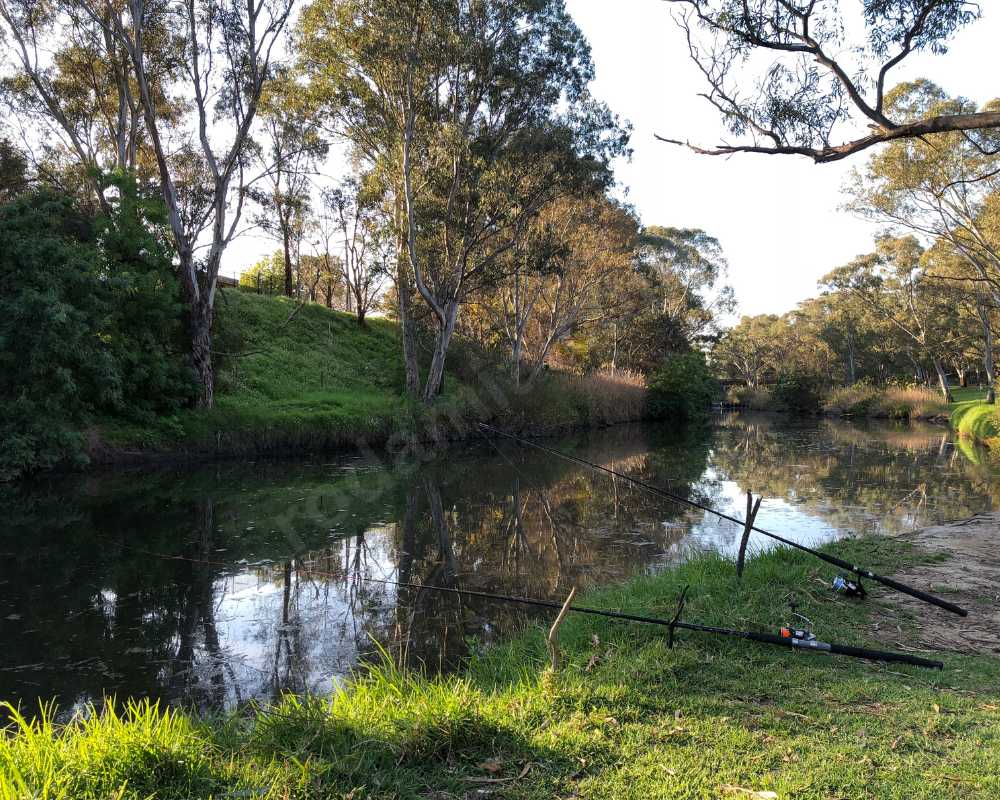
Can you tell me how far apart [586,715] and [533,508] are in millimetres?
8532

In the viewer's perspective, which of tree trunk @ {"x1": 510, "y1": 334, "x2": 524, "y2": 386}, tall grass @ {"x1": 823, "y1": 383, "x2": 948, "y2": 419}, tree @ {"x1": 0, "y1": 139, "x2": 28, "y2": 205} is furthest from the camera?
tall grass @ {"x1": 823, "y1": 383, "x2": 948, "y2": 419}

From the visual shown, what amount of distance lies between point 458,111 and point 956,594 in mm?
18126

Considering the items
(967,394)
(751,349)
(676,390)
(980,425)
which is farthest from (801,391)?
(980,425)

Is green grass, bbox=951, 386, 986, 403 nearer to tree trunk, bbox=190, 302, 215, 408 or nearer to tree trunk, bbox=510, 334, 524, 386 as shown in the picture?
tree trunk, bbox=510, 334, 524, 386

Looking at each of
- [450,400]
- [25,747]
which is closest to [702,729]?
[25,747]

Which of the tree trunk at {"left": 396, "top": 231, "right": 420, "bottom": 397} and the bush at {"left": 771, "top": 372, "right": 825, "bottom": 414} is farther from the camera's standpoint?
the bush at {"left": 771, "top": 372, "right": 825, "bottom": 414}

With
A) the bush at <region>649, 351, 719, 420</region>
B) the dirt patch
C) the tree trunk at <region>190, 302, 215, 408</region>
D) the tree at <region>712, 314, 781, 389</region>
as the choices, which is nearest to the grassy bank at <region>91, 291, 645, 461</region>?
the tree trunk at <region>190, 302, 215, 408</region>

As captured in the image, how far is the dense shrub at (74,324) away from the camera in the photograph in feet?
40.1

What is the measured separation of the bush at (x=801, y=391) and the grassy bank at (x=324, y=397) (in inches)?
755

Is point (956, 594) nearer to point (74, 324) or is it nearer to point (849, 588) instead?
point (849, 588)

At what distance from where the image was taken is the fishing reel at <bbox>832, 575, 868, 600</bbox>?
5.25m

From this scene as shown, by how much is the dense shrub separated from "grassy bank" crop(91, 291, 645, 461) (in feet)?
3.64

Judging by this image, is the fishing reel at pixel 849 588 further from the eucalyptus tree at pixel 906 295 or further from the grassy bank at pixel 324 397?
the eucalyptus tree at pixel 906 295

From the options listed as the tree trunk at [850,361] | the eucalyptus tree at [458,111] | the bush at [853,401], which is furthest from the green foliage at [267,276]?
the tree trunk at [850,361]
